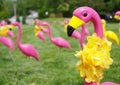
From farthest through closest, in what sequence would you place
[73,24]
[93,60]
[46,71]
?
[46,71], [73,24], [93,60]

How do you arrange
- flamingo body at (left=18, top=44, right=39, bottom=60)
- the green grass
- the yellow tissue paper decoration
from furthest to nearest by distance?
flamingo body at (left=18, top=44, right=39, bottom=60), the green grass, the yellow tissue paper decoration

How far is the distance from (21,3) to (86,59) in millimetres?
57869

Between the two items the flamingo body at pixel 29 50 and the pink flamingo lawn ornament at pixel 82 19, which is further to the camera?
the flamingo body at pixel 29 50

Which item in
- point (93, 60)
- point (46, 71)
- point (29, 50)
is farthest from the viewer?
point (29, 50)

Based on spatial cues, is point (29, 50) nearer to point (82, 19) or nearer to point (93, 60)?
point (82, 19)

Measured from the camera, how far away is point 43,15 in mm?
44000

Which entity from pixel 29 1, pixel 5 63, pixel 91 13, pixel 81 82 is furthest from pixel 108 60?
pixel 29 1

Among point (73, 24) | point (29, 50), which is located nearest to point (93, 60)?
point (73, 24)

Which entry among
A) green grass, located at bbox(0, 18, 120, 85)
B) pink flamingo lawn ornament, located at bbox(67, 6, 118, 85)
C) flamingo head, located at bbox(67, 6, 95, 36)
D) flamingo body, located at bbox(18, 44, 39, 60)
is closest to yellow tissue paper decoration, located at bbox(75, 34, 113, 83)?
pink flamingo lawn ornament, located at bbox(67, 6, 118, 85)

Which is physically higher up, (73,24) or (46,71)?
(73,24)

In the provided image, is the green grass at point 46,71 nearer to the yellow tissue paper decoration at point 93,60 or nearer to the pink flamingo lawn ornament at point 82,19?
the pink flamingo lawn ornament at point 82,19

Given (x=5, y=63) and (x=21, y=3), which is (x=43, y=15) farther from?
(x=5, y=63)

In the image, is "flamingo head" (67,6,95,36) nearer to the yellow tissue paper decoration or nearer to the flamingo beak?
the flamingo beak

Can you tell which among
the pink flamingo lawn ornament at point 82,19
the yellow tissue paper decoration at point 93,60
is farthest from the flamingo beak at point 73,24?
the yellow tissue paper decoration at point 93,60
